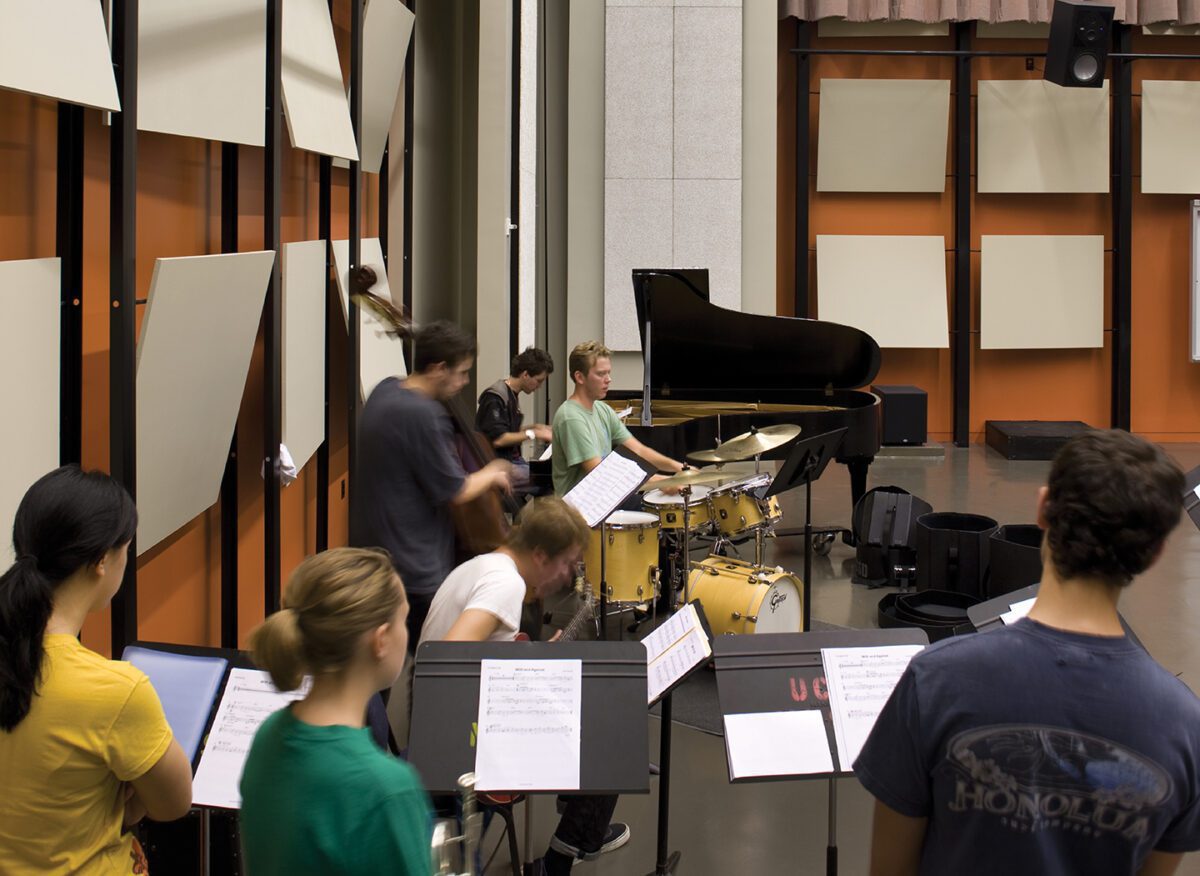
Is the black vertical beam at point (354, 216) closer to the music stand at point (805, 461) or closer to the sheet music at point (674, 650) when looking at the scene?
the music stand at point (805, 461)

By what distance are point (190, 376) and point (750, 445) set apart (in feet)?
11.1

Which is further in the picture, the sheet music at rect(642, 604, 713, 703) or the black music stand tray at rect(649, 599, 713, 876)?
the black music stand tray at rect(649, 599, 713, 876)

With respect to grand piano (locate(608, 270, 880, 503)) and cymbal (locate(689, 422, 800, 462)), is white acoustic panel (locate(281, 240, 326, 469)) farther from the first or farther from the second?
grand piano (locate(608, 270, 880, 503))

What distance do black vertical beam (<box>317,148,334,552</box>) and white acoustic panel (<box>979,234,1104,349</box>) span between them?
9.36 m

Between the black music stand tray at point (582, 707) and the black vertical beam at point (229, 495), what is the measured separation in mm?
1351

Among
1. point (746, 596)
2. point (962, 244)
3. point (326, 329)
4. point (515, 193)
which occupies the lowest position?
point (746, 596)

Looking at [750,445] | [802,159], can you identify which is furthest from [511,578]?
[802,159]

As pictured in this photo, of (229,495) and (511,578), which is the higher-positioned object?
(229,495)

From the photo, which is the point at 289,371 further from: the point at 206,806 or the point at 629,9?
the point at 629,9

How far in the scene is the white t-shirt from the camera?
3.23 metres

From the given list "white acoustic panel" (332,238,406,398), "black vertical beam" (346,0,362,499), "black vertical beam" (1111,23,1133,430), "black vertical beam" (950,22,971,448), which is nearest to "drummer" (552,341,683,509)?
"white acoustic panel" (332,238,406,398)

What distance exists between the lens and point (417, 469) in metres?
3.98

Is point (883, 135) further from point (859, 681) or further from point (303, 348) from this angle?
point (859, 681)

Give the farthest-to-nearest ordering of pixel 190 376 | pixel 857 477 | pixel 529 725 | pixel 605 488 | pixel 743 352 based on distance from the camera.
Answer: pixel 743 352 → pixel 857 477 → pixel 605 488 → pixel 190 376 → pixel 529 725
